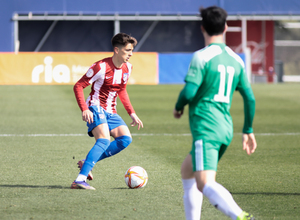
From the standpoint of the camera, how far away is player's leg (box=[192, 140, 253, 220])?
3.21 metres

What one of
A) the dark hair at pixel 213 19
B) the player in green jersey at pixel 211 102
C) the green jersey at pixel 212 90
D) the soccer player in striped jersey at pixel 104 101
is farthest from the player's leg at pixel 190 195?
the soccer player in striped jersey at pixel 104 101

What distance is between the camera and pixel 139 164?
267 inches

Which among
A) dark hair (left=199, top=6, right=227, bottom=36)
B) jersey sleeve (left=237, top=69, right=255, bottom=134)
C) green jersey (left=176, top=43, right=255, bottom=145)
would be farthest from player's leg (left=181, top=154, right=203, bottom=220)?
dark hair (left=199, top=6, right=227, bottom=36)

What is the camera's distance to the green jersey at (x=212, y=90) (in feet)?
10.9

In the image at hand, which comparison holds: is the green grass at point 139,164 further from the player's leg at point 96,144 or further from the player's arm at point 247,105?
the player's arm at point 247,105

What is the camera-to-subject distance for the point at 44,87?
69.1 feet

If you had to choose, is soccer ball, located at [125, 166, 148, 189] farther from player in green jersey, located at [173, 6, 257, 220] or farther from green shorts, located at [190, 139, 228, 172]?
green shorts, located at [190, 139, 228, 172]

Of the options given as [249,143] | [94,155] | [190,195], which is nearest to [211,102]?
[249,143]

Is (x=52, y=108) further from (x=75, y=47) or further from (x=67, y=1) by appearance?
(x=75, y=47)

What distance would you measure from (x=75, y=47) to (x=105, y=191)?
3076 centimetres

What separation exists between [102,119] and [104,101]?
311mm

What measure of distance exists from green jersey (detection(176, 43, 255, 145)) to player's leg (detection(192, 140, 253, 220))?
79 millimetres

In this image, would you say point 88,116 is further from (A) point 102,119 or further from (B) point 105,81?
(B) point 105,81

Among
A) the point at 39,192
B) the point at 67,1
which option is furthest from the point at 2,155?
the point at 67,1
